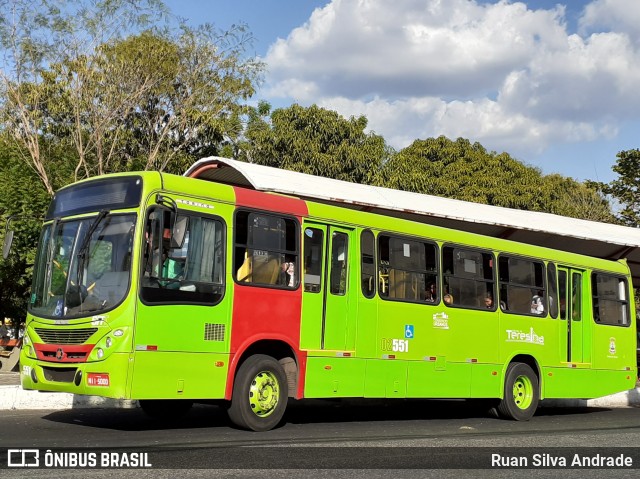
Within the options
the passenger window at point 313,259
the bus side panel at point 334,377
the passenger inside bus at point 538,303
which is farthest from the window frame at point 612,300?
the passenger window at point 313,259

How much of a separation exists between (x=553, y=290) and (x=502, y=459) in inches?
306

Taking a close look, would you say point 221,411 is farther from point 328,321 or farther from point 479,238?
point 479,238

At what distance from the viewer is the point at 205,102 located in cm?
2673

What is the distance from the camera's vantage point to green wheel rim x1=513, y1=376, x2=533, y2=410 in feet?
49.1

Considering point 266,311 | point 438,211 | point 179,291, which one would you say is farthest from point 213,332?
point 438,211

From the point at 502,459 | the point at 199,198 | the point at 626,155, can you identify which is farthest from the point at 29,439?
the point at 626,155

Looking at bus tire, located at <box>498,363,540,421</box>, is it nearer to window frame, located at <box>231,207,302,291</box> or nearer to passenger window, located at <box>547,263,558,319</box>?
passenger window, located at <box>547,263,558,319</box>

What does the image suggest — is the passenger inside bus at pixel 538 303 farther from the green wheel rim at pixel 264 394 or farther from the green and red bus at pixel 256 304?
the green wheel rim at pixel 264 394

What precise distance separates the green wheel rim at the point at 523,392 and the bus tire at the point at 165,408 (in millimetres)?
6130

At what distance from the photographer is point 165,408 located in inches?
471

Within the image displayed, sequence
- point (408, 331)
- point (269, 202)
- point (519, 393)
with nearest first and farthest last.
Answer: point (269, 202) < point (408, 331) < point (519, 393)

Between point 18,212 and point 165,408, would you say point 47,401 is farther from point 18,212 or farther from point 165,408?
point 18,212

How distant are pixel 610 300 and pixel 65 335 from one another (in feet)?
38.3

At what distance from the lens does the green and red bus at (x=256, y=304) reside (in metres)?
9.59
